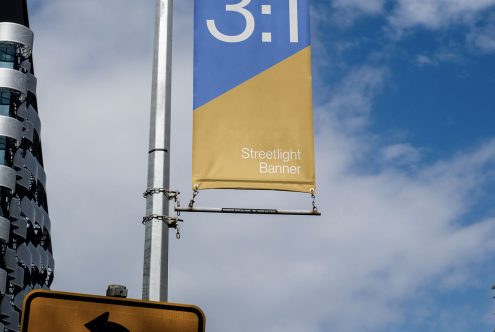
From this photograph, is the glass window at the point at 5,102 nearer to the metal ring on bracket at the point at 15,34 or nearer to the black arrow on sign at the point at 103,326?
the metal ring on bracket at the point at 15,34

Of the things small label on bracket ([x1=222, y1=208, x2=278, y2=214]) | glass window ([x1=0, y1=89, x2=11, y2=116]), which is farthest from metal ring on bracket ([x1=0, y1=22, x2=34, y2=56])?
small label on bracket ([x1=222, y1=208, x2=278, y2=214])

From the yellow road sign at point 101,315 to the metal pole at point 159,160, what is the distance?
239 centimetres

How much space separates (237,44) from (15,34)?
54123mm

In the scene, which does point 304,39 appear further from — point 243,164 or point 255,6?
point 243,164

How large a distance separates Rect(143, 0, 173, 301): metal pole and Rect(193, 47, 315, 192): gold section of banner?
692 millimetres

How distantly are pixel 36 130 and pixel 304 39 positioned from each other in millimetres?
58531

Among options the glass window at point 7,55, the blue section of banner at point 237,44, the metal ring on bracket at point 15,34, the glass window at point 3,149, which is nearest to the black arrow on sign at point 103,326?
the blue section of banner at point 237,44

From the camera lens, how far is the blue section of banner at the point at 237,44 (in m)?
8.66

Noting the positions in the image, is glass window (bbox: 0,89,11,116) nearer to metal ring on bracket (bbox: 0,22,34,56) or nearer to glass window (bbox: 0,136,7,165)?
glass window (bbox: 0,136,7,165)

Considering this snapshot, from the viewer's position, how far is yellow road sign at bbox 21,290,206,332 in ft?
13.8

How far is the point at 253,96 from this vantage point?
8.61 meters

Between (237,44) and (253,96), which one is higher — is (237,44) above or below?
above

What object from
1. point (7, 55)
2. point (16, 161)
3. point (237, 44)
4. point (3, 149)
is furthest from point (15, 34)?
point (237, 44)

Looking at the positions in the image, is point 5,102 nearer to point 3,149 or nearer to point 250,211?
point 3,149
